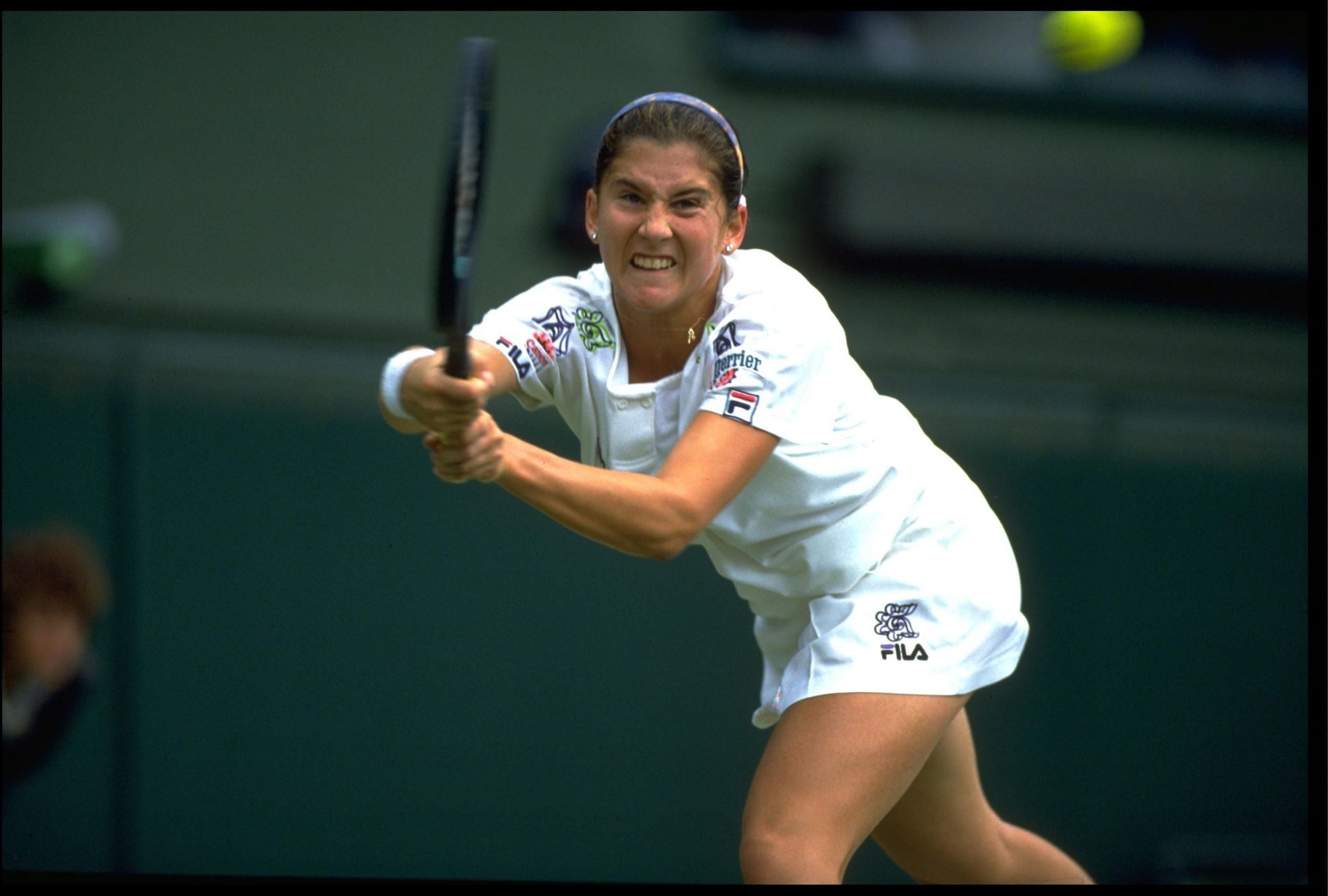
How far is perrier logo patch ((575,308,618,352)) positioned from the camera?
2.94 m

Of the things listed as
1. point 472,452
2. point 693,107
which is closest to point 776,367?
point 693,107

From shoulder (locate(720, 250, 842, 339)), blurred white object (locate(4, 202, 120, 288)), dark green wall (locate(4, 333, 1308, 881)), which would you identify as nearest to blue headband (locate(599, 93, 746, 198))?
shoulder (locate(720, 250, 842, 339))

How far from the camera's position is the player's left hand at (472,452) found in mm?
2418

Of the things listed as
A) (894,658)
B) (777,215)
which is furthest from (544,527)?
(894,658)

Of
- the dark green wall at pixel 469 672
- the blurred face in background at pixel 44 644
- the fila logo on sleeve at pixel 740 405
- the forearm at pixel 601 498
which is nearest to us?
the forearm at pixel 601 498

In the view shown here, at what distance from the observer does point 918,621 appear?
3086 mm

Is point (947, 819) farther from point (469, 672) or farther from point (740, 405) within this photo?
point (469, 672)

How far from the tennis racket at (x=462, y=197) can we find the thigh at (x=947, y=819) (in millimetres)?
1485

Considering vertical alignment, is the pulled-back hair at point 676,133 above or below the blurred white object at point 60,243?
above

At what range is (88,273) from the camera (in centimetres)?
609

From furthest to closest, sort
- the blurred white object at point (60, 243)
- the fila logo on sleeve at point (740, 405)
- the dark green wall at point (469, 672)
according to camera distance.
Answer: the blurred white object at point (60, 243) → the dark green wall at point (469, 672) → the fila logo on sleeve at point (740, 405)

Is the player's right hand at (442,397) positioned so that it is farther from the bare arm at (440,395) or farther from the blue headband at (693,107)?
the blue headband at (693,107)

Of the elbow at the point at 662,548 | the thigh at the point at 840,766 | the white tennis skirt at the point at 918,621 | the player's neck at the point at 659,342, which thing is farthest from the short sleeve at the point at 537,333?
the thigh at the point at 840,766

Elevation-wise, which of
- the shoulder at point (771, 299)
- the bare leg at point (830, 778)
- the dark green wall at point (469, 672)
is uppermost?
the shoulder at point (771, 299)
